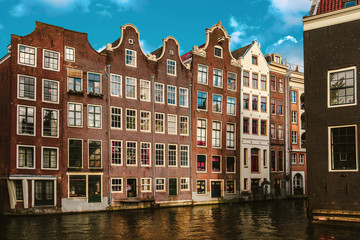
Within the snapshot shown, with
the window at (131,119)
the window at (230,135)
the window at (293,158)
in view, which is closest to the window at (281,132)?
the window at (293,158)

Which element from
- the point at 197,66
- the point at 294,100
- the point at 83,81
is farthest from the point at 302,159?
the point at 83,81

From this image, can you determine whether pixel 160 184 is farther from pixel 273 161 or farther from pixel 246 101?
pixel 273 161

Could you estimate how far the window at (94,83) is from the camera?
33.5 metres

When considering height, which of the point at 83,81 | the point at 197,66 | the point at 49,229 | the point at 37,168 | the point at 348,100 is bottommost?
the point at 49,229

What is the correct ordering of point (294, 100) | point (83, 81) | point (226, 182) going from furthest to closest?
point (294, 100)
point (226, 182)
point (83, 81)

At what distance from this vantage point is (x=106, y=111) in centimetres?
3406

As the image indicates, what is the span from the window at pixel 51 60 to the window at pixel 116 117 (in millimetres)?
6003

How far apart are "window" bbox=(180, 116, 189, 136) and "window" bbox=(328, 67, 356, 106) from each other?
66.1 feet

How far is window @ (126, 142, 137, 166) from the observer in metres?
35.2

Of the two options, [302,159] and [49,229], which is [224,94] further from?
[49,229]

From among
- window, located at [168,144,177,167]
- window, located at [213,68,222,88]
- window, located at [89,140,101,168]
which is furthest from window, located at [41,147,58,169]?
window, located at [213,68,222,88]

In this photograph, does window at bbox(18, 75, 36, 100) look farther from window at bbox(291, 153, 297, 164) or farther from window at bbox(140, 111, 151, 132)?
window at bbox(291, 153, 297, 164)

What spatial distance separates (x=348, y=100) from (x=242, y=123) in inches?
967

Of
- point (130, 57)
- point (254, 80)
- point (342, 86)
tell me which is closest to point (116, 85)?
point (130, 57)
